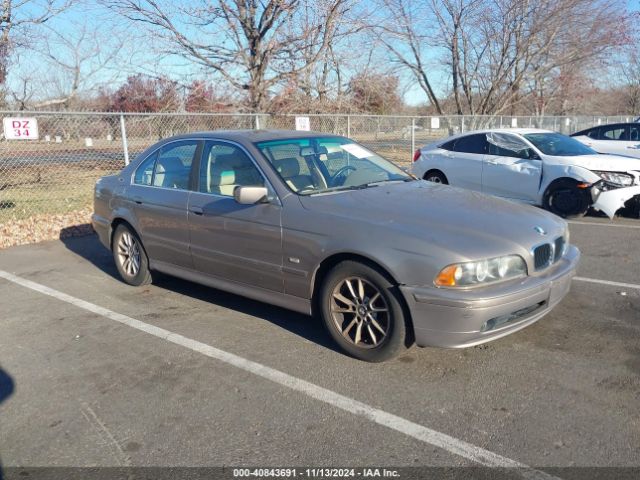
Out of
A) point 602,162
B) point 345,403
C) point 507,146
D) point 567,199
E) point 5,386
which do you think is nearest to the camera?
point 345,403

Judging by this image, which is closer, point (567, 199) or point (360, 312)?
point (360, 312)

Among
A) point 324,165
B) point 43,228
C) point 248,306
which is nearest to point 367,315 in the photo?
point 324,165

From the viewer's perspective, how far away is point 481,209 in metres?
4.01

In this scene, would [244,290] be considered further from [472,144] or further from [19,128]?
[472,144]

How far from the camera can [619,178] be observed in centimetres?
829

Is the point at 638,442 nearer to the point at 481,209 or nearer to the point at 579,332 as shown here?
the point at 579,332

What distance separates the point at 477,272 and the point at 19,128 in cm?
821

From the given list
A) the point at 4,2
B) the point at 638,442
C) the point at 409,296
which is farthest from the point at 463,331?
the point at 4,2

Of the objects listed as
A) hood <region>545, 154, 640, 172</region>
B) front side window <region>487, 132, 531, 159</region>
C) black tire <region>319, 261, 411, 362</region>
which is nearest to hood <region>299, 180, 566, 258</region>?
black tire <region>319, 261, 411, 362</region>

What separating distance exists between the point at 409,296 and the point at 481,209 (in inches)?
40.3

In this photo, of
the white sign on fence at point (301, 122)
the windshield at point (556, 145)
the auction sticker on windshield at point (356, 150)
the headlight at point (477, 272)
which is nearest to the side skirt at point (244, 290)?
the headlight at point (477, 272)

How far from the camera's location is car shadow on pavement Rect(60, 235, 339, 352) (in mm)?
4344

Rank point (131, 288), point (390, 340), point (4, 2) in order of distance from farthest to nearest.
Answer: point (4, 2) → point (131, 288) → point (390, 340)

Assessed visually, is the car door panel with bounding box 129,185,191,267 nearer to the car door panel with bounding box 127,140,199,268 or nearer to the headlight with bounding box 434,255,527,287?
the car door panel with bounding box 127,140,199,268
